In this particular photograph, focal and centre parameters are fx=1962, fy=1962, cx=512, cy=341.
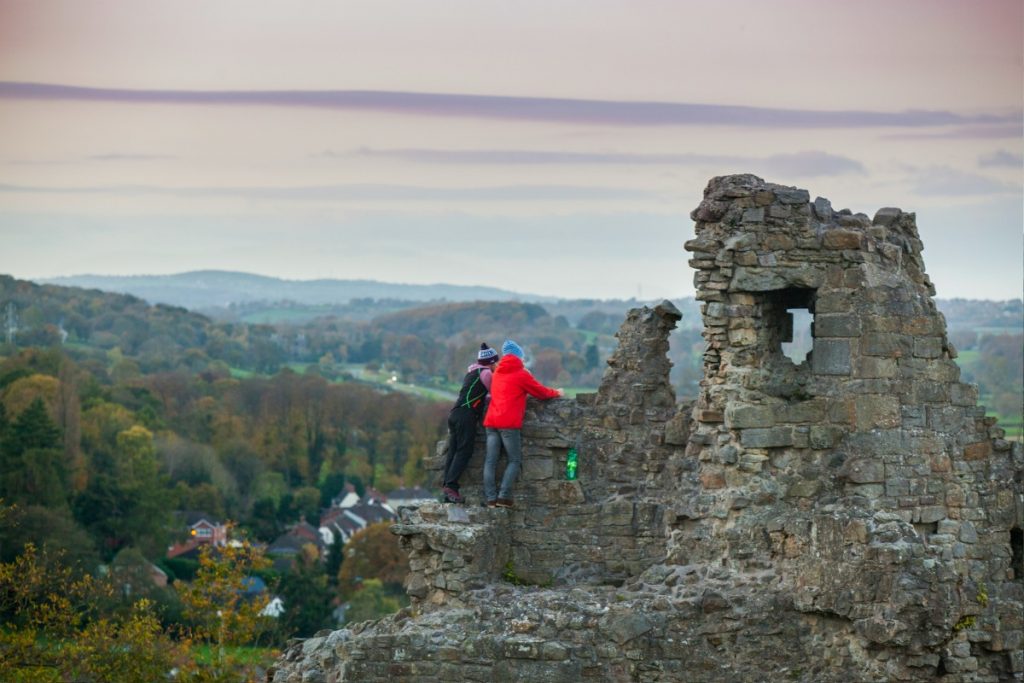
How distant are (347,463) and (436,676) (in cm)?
8083

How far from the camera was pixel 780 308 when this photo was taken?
19766mm

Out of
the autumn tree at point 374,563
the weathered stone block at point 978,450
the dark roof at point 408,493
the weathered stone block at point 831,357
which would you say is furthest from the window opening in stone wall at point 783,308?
the dark roof at point 408,493

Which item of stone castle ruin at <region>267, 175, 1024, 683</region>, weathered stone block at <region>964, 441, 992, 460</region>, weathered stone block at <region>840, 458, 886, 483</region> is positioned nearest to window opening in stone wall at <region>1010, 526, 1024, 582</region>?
stone castle ruin at <region>267, 175, 1024, 683</region>

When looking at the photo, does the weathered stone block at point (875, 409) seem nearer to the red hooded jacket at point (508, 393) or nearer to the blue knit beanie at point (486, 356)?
the red hooded jacket at point (508, 393)

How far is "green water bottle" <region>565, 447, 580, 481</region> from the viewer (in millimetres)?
21281

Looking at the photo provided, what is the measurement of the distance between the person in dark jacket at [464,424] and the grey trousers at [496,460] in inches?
9.0

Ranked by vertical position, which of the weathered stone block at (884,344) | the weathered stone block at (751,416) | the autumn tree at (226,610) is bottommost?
the autumn tree at (226,610)

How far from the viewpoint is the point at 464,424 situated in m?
20.9

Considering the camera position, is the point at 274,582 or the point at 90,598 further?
the point at 274,582

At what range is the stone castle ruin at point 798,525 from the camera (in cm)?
1825

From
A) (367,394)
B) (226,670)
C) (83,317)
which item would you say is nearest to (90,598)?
(226,670)

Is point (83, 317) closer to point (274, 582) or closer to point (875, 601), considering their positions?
point (274, 582)

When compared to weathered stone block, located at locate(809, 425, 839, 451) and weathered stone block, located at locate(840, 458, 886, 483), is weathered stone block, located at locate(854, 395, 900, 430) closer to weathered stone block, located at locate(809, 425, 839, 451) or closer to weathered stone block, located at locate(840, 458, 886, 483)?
weathered stone block, located at locate(809, 425, 839, 451)

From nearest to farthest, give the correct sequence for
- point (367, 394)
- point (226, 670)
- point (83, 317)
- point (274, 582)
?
1. point (226, 670)
2. point (274, 582)
3. point (367, 394)
4. point (83, 317)
